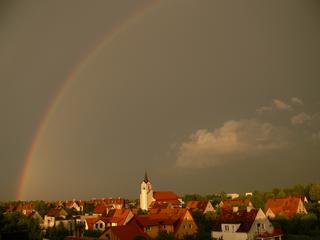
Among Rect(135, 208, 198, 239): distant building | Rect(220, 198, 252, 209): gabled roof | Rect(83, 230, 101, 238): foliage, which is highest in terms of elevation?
Rect(220, 198, 252, 209): gabled roof

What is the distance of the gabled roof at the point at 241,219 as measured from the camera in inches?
1307

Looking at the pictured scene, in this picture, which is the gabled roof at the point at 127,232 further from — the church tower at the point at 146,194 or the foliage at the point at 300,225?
the church tower at the point at 146,194

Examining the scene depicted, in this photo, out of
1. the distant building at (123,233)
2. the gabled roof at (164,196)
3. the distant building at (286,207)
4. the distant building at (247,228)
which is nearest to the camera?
the distant building at (123,233)

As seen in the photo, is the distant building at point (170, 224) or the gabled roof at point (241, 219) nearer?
the gabled roof at point (241, 219)

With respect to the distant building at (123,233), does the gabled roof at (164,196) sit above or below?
above

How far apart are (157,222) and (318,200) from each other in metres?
43.6

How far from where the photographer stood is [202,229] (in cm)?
3897

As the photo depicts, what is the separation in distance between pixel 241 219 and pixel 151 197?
54.8 metres

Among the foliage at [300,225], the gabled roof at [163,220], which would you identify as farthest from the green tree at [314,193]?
the gabled roof at [163,220]

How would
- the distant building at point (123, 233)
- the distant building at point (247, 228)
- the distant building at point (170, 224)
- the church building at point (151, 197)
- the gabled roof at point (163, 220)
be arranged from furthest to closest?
1. the church building at point (151, 197)
2. the gabled roof at point (163, 220)
3. the distant building at point (170, 224)
4. the distant building at point (247, 228)
5. the distant building at point (123, 233)

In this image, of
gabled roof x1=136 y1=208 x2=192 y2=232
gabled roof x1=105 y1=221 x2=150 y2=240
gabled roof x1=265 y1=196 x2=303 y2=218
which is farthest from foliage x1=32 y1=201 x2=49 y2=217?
gabled roof x1=105 y1=221 x2=150 y2=240

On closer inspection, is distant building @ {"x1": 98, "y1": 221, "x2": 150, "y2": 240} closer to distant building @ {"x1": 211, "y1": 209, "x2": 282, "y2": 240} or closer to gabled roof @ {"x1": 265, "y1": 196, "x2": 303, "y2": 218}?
distant building @ {"x1": 211, "y1": 209, "x2": 282, "y2": 240}

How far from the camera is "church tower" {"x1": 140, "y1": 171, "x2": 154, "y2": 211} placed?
3304 inches

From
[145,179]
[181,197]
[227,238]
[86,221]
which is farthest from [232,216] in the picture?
[181,197]
